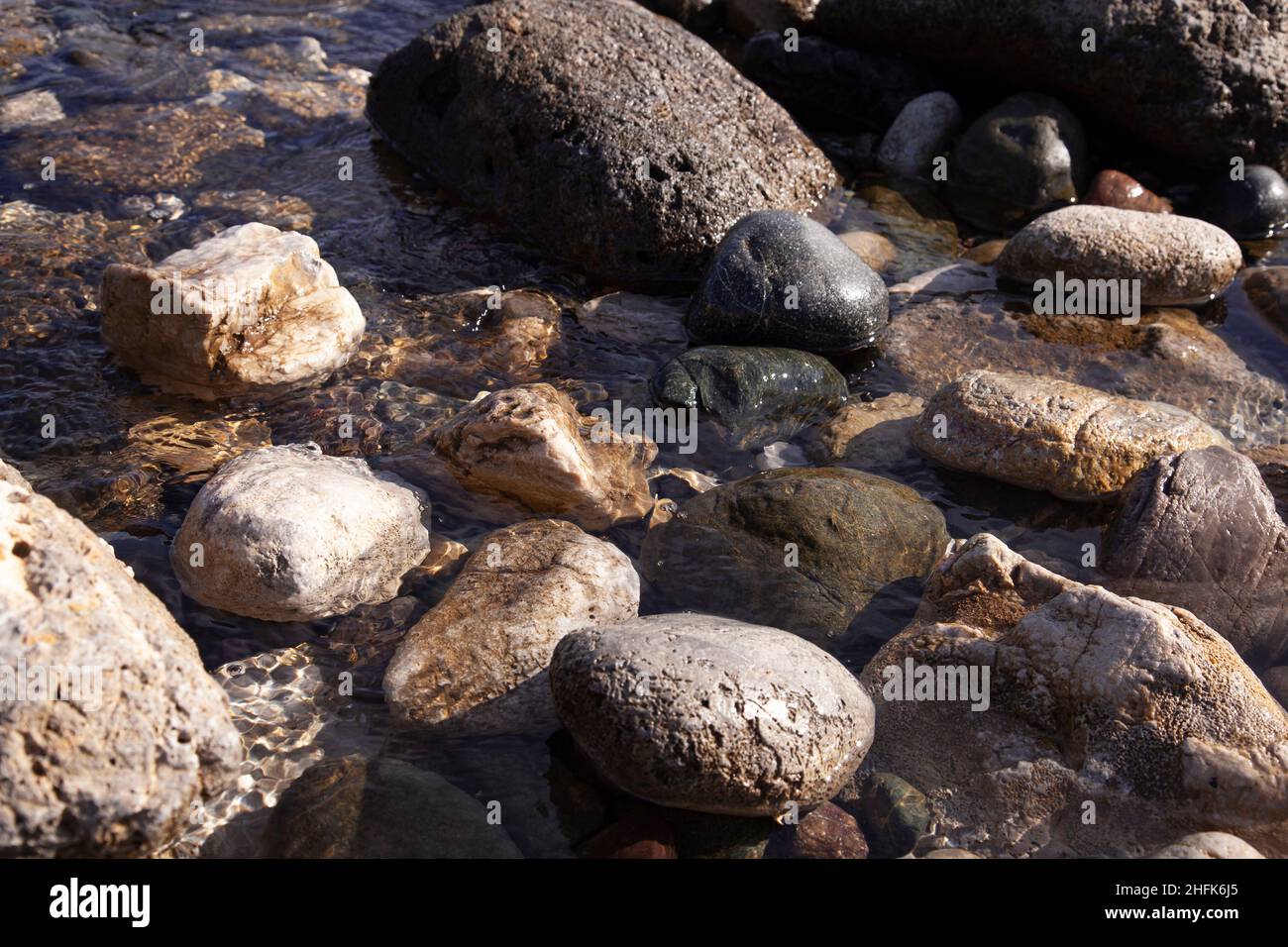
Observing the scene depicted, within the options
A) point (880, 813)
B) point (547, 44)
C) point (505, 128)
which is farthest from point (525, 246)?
point (880, 813)

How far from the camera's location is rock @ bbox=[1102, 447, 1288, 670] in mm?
4660

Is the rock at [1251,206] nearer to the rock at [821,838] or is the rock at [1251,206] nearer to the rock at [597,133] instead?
the rock at [597,133]

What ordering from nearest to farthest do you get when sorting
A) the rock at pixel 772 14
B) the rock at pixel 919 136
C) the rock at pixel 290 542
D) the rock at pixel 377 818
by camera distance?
the rock at pixel 377 818
the rock at pixel 290 542
the rock at pixel 919 136
the rock at pixel 772 14

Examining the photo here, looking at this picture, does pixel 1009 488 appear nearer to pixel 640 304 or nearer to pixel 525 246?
pixel 640 304

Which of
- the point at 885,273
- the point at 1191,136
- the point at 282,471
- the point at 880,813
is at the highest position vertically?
the point at 1191,136

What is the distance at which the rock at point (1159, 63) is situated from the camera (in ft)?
26.1

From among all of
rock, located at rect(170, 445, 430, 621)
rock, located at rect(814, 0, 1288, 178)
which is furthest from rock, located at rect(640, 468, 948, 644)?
rock, located at rect(814, 0, 1288, 178)

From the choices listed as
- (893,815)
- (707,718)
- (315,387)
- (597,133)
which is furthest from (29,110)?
(893,815)

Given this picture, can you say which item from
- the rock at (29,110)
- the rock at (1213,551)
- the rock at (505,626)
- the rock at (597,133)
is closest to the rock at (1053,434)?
the rock at (1213,551)

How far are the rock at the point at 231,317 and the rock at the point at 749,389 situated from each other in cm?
189

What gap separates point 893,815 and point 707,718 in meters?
0.84

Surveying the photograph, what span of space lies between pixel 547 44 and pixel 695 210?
1.84 metres

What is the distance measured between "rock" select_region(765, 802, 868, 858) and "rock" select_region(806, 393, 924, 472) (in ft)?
7.11

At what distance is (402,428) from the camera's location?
18.8 feet
